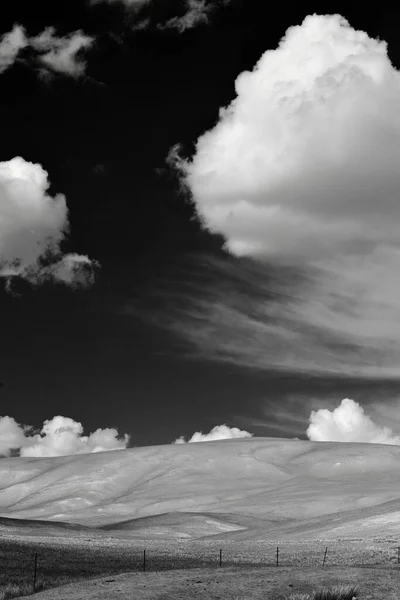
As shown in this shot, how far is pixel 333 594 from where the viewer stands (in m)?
18.2

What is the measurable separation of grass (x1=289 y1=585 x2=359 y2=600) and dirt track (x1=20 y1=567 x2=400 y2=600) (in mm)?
394

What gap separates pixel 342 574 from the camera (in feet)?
72.3

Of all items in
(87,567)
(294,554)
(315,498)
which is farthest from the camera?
(315,498)

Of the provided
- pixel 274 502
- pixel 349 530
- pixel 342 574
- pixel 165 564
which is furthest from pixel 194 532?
pixel 342 574

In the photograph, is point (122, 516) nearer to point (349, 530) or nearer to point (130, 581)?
point (349, 530)

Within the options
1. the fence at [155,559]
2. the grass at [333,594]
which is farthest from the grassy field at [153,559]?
the grass at [333,594]

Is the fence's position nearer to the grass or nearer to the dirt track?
the dirt track

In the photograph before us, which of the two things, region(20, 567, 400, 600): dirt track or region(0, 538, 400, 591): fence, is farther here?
region(0, 538, 400, 591): fence

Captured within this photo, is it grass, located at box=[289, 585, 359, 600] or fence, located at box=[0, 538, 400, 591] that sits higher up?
grass, located at box=[289, 585, 359, 600]

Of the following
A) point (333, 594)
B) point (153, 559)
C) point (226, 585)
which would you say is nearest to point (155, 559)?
point (153, 559)

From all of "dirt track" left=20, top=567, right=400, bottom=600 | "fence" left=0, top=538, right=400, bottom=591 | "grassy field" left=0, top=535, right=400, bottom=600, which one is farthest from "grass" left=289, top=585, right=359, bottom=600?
"fence" left=0, top=538, right=400, bottom=591

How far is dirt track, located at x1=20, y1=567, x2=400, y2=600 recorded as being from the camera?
744 inches

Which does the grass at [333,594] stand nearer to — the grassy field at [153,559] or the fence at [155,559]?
the grassy field at [153,559]

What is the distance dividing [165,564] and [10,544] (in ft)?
63.7
